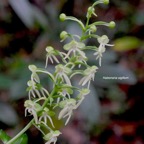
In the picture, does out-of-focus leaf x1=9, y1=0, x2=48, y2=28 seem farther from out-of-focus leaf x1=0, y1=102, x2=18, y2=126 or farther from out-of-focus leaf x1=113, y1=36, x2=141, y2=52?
out-of-focus leaf x1=113, y1=36, x2=141, y2=52

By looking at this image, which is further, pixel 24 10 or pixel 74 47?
pixel 24 10

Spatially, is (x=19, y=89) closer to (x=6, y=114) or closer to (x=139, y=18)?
(x=6, y=114)

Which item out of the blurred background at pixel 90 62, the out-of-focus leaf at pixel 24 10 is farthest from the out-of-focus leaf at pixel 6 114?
the out-of-focus leaf at pixel 24 10

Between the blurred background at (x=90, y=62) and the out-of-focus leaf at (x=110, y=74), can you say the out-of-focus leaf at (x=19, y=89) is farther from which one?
the out-of-focus leaf at (x=110, y=74)

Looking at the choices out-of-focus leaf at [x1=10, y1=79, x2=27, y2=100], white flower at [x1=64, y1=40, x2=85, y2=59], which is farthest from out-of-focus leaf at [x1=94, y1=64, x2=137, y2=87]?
white flower at [x1=64, y1=40, x2=85, y2=59]

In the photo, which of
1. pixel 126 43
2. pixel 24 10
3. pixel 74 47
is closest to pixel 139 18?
pixel 126 43

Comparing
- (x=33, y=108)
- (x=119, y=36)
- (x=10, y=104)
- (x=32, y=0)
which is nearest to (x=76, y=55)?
(x=33, y=108)

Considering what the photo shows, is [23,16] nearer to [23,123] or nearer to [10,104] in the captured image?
[10,104]

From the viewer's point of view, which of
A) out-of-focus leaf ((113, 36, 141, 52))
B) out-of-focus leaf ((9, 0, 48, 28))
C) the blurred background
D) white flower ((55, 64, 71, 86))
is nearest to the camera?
white flower ((55, 64, 71, 86))

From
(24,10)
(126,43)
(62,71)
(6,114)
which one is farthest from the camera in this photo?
(126,43)
